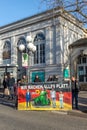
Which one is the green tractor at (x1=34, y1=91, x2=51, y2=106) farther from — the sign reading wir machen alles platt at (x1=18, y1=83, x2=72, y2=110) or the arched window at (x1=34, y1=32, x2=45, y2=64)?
the arched window at (x1=34, y1=32, x2=45, y2=64)

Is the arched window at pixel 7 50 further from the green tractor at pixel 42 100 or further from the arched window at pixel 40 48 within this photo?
the green tractor at pixel 42 100

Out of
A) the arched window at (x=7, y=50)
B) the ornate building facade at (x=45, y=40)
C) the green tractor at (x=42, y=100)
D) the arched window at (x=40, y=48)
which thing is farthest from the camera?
the arched window at (x=7, y=50)

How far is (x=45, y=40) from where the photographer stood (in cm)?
3069

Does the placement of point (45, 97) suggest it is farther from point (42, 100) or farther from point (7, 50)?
point (7, 50)

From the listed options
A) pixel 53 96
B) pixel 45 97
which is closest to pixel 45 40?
pixel 45 97

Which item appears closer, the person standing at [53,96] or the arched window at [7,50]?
the person standing at [53,96]

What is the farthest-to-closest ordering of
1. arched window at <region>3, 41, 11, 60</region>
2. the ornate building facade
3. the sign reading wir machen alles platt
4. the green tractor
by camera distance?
arched window at <region>3, 41, 11, 60</region> → the ornate building facade → the green tractor → the sign reading wir machen alles platt

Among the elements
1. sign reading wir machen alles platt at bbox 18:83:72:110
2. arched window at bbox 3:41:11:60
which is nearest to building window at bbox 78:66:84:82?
arched window at bbox 3:41:11:60

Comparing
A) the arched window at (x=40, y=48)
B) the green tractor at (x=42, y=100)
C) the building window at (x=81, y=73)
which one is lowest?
the green tractor at (x=42, y=100)

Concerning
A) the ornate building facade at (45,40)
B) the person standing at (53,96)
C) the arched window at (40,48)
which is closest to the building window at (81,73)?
the ornate building facade at (45,40)

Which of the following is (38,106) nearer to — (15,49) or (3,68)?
(3,68)

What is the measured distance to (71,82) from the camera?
1499cm

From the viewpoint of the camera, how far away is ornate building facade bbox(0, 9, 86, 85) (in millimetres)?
29281

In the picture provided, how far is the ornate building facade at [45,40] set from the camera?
2928cm
